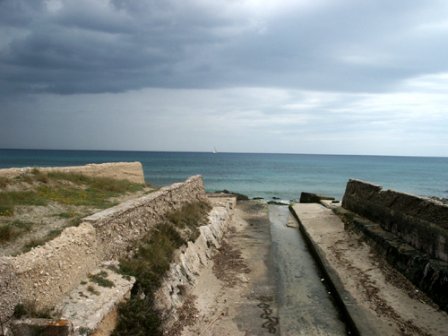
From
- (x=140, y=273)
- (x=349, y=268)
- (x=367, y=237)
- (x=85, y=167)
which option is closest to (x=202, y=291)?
(x=140, y=273)

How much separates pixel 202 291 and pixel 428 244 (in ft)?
21.3

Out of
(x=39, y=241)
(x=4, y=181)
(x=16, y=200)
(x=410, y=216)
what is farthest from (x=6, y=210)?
(x=410, y=216)

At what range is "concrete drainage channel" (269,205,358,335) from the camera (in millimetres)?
9656

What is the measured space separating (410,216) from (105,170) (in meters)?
14.5

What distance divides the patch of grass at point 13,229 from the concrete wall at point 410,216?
1026cm

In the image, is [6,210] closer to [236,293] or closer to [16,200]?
[16,200]

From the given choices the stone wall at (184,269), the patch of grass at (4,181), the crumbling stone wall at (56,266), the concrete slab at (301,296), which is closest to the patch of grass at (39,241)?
the crumbling stone wall at (56,266)

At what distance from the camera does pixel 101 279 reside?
27.7 ft

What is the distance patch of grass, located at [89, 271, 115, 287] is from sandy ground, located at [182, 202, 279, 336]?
6.85 feet

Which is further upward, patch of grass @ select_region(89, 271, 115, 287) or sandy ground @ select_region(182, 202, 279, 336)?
patch of grass @ select_region(89, 271, 115, 287)

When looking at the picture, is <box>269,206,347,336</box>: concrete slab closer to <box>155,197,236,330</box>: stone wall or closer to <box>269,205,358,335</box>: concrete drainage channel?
<box>269,205,358,335</box>: concrete drainage channel

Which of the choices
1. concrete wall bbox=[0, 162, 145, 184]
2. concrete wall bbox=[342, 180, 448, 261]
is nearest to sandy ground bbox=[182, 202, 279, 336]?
concrete wall bbox=[342, 180, 448, 261]

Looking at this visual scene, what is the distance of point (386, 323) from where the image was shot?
921 centimetres

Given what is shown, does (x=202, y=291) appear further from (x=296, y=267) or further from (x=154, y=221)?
(x=296, y=267)
